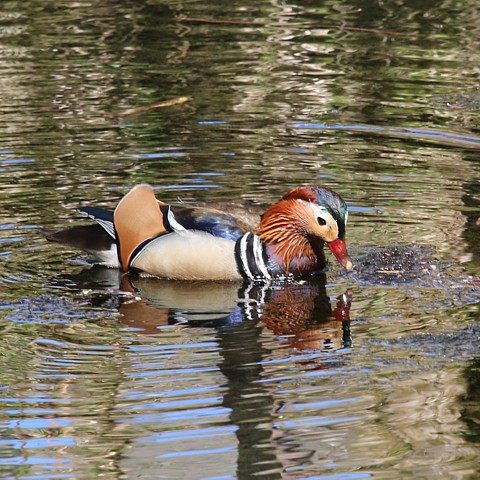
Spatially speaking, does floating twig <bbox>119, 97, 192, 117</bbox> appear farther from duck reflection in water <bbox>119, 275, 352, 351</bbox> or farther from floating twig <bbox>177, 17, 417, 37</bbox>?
duck reflection in water <bbox>119, 275, 352, 351</bbox>

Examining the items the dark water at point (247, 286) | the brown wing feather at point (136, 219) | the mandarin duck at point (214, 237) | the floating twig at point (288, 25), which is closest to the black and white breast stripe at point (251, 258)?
the mandarin duck at point (214, 237)

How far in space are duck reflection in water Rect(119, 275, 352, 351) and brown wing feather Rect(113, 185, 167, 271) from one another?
0.86 feet

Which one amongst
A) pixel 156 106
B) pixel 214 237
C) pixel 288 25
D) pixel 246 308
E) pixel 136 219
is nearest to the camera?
pixel 246 308

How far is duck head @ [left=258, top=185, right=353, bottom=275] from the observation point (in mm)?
8453

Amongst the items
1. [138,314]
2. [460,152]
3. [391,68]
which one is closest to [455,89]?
[391,68]

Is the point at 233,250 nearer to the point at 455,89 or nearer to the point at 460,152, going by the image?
the point at 460,152

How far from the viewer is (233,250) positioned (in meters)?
8.36

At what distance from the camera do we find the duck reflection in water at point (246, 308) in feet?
24.2

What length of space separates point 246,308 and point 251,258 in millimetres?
656

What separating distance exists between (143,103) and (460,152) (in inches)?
132

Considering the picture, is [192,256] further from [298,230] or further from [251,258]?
[298,230]

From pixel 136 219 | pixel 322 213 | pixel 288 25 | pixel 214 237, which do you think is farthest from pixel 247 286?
pixel 288 25

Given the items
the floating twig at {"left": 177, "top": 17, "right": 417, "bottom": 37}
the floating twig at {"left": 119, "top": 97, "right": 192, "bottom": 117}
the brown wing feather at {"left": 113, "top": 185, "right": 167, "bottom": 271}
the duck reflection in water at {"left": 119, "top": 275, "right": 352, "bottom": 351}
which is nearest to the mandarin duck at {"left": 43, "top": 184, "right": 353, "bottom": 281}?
the brown wing feather at {"left": 113, "top": 185, "right": 167, "bottom": 271}

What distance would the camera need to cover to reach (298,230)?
8.59 m
